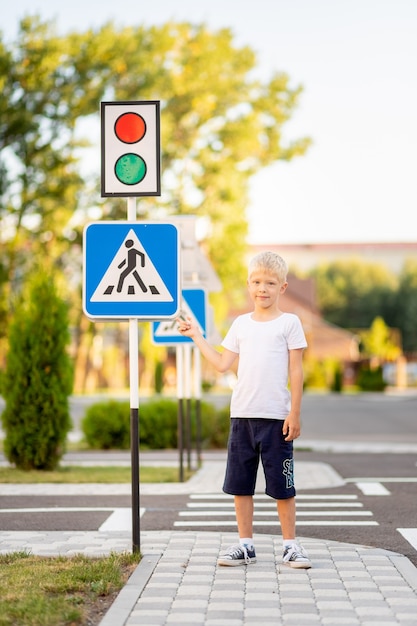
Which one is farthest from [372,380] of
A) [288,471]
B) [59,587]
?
[59,587]

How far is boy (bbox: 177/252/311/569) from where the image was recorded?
624cm

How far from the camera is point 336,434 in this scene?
2502 centimetres

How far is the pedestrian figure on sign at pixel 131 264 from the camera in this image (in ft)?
22.0

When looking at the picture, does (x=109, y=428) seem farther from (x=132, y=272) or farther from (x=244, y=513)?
(x=244, y=513)

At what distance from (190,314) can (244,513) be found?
5.62 metres

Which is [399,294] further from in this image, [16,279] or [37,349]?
[37,349]

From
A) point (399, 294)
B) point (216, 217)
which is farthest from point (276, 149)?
point (399, 294)

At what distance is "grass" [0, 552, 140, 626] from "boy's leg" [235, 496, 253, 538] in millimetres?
655

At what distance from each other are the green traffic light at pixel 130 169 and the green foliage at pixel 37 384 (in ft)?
21.0

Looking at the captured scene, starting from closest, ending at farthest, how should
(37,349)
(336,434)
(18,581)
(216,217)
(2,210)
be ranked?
(18,581), (37,349), (336,434), (2,210), (216,217)

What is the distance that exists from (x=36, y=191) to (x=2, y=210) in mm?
1636

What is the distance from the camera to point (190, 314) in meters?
11.9

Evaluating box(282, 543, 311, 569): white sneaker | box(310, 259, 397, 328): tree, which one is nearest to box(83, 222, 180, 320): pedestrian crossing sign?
box(282, 543, 311, 569): white sneaker

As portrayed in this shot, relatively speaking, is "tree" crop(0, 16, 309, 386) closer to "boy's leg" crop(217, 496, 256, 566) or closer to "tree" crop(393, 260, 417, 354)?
"boy's leg" crop(217, 496, 256, 566)
